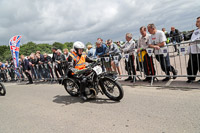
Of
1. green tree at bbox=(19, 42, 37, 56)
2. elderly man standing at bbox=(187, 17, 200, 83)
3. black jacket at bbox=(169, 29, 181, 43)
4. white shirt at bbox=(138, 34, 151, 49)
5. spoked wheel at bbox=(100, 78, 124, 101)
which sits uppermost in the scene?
green tree at bbox=(19, 42, 37, 56)

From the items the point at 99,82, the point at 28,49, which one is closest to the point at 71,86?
the point at 99,82

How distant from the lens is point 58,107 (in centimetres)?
425

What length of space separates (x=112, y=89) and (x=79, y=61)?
4.40 feet

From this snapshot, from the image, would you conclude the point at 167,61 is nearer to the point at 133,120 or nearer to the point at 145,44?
the point at 145,44

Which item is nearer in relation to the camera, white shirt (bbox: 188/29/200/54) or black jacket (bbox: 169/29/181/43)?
white shirt (bbox: 188/29/200/54)

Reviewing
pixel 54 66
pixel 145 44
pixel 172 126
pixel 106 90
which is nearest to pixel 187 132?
pixel 172 126

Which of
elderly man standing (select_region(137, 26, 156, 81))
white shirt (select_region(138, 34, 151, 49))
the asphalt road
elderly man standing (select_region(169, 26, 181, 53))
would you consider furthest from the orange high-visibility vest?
elderly man standing (select_region(169, 26, 181, 53))

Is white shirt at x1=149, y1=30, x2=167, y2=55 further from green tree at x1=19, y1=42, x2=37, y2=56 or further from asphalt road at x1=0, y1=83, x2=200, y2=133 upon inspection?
green tree at x1=19, y1=42, x2=37, y2=56

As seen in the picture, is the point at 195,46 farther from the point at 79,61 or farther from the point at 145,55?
the point at 79,61

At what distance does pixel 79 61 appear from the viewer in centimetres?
436

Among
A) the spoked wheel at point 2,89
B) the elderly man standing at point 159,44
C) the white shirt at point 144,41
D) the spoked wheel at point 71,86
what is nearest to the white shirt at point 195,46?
the elderly man standing at point 159,44

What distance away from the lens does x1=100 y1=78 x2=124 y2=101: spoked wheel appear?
3780mm

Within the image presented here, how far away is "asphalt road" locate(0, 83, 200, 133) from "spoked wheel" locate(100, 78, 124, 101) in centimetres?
18

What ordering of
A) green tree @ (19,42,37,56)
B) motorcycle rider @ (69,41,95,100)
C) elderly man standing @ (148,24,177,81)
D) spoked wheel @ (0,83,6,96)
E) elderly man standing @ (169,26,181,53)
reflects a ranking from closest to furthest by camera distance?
motorcycle rider @ (69,41,95,100) < elderly man standing @ (148,24,177,81) < spoked wheel @ (0,83,6,96) < elderly man standing @ (169,26,181,53) < green tree @ (19,42,37,56)
